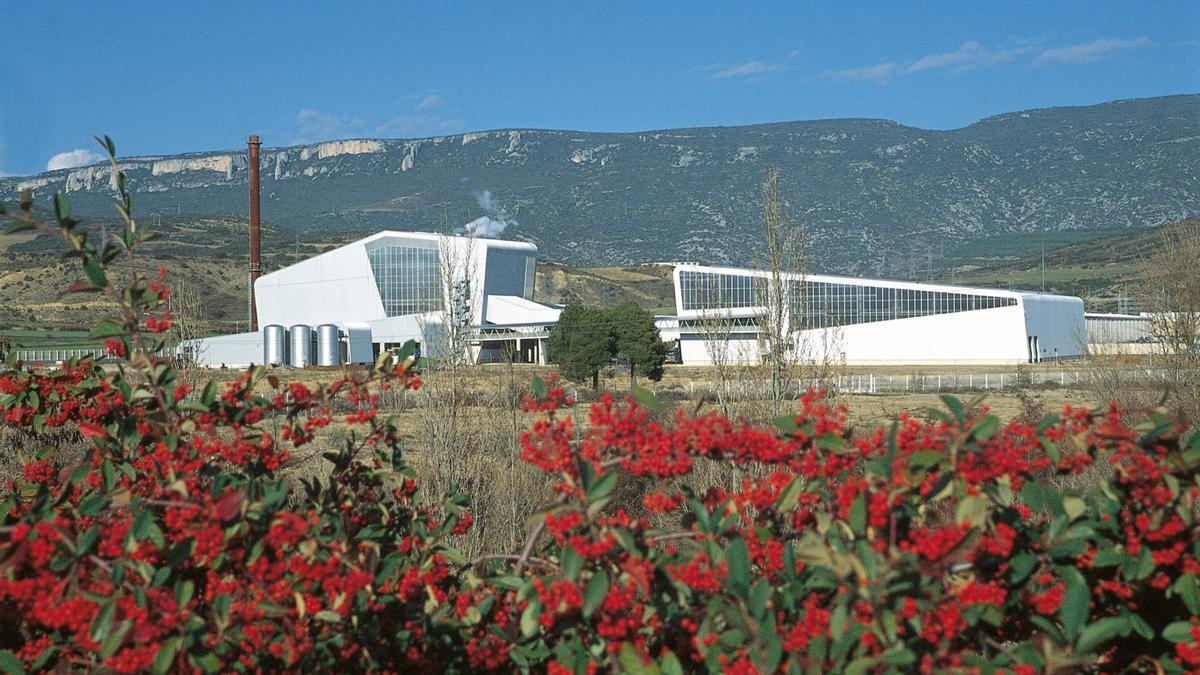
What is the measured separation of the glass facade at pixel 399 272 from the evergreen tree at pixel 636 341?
84.6 feet

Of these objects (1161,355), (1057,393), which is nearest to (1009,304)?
(1057,393)

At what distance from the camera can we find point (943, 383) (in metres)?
51.3

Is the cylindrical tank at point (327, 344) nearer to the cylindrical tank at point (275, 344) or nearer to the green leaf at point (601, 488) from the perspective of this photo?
the cylindrical tank at point (275, 344)

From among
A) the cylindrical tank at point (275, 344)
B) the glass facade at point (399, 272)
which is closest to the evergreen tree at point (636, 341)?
the glass facade at point (399, 272)

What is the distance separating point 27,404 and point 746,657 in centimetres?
434

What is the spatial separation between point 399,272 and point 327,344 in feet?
27.6

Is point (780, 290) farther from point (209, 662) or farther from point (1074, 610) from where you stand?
point (209, 662)

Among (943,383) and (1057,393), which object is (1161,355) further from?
(943,383)

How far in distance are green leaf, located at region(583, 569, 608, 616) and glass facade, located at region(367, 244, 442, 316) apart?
72.3 m

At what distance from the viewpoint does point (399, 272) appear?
247 ft

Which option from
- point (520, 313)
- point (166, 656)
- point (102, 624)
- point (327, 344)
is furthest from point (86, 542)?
point (520, 313)

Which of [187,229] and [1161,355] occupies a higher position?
[187,229]

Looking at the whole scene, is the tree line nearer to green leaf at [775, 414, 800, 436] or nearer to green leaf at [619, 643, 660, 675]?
green leaf at [775, 414, 800, 436]

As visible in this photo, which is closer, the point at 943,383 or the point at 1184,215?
the point at 943,383
